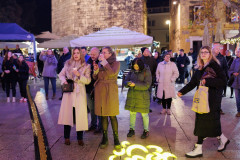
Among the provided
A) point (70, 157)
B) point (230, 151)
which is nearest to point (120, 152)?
point (70, 157)

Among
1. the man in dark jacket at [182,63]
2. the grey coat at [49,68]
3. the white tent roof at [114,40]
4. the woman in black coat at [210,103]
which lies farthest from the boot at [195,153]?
the man in dark jacket at [182,63]

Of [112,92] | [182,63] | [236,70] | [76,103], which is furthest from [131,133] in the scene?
[182,63]

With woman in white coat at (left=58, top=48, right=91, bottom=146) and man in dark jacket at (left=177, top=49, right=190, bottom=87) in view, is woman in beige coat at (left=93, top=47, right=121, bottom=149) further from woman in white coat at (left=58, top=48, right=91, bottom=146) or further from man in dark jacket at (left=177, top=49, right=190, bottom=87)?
man in dark jacket at (left=177, top=49, right=190, bottom=87)

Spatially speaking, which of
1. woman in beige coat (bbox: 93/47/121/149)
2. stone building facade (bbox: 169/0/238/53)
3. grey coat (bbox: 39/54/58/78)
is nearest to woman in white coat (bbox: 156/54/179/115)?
woman in beige coat (bbox: 93/47/121/149)

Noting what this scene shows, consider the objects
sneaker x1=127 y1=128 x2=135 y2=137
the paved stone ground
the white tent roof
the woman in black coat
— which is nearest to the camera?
the woman in black coat

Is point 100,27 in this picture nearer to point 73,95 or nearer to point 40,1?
point 40,1

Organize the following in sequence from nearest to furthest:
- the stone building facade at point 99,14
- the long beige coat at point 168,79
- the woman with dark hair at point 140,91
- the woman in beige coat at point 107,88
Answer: the woman in beige coat at point 107,88, the woman with dark hair at point 140,91, the long beige coat at point 168,79, the stone building facade at point 99,14

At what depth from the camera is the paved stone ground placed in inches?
173

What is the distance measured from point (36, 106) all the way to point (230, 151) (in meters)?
6.01

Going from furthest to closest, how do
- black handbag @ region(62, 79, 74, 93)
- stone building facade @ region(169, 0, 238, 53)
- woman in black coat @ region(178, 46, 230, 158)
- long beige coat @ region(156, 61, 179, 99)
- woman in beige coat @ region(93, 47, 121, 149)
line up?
stone building facade @ region(169, 0, 238, 53), long beige coat @ region(156, 61, 179, 99), black handbag @ region(62, 79, 74, 93), woman in beige coat @ region(93, 47, 121, 149), woman in black coat @ region(178, 46, 230, 158)

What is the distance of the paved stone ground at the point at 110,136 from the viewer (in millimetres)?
4383

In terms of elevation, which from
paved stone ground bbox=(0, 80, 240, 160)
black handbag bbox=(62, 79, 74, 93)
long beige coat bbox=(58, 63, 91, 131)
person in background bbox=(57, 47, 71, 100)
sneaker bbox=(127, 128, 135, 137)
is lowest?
paved stone ground bbox=(0, 80, 240, 160)

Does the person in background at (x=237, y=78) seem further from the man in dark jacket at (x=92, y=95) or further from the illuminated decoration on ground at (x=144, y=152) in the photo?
the man in dark jacket at (x=92, y=95)

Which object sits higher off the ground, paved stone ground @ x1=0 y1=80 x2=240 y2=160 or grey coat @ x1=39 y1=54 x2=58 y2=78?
grey coat @ x1=39 y1=54 x2=58 y2=78
